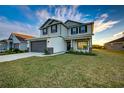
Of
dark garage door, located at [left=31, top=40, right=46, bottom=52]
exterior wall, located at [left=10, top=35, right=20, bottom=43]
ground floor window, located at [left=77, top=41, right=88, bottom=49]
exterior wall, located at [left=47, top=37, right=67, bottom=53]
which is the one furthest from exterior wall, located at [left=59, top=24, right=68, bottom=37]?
exterior wall, located at [left=10, top=35, right=20, bottom=43]

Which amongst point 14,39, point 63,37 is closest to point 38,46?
point 63,37

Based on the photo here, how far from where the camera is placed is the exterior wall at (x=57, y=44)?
11.2 metres

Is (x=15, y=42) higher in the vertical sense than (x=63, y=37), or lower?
lower

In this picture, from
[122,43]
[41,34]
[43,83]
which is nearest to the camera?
[43,83]

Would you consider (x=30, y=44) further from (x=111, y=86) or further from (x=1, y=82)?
(x=111, y=86)

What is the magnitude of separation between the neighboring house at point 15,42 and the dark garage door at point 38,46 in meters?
4.65

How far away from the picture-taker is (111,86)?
289 centimetres

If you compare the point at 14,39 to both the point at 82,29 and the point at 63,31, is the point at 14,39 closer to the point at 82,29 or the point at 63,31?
the point at 63,31

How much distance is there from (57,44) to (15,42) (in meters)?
10.8

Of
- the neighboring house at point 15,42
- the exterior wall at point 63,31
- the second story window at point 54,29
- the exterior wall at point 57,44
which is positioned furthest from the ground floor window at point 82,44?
the neighboring house at point 15,42

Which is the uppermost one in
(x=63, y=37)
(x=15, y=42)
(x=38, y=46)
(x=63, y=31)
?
(x=63, y=31)

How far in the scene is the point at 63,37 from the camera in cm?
1281
